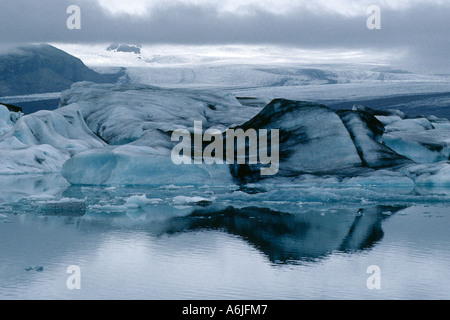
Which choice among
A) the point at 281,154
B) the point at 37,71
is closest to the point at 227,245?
the point at 281,154

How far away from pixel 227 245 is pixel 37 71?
7344cm

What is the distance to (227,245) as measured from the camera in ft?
28.4

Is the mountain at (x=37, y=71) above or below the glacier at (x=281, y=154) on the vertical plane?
above

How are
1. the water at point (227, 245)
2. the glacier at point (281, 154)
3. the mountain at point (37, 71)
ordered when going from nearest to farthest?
the water at point (227, 245), the glacier at point (281, 154), the mountain at point (37, 71)

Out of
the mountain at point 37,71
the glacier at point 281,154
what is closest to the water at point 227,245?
the glacier at point 281,154

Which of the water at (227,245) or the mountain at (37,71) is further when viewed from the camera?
the mountain at (37,71)

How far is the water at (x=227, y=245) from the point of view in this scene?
6.36 m

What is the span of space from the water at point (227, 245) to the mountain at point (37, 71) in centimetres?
6485

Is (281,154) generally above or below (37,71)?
below

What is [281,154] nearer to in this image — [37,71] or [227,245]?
[227,245]

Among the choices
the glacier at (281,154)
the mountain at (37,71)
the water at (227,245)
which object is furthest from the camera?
the mountain at (37,71)

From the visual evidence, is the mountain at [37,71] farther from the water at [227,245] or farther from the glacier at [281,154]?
the water at [227,245]
